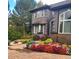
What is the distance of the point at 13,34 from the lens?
253 cm

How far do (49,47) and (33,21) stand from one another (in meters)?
0.38

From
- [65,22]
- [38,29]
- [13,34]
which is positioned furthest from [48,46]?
[13,34]

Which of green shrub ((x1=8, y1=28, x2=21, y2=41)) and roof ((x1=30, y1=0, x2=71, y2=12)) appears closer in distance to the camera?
roof ((x1=30, y1=0, x2=71, y2=12))

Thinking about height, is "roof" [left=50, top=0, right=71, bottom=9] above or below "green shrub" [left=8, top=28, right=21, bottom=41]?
above

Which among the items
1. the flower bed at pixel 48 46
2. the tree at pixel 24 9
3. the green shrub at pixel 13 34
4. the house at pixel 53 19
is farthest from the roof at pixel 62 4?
the green shrub at pixel 13 34

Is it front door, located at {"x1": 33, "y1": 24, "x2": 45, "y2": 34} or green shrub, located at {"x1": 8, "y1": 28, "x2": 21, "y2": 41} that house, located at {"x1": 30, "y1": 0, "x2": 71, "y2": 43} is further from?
green shrub, located at {"x1": 8, "y1": 28, "x2": 21, "y2": 41}

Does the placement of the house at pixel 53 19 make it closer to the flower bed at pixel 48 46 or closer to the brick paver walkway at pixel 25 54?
the flower bed at pixel 48 46

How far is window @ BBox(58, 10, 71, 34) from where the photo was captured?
2303mm

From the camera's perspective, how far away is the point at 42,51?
7.89ft

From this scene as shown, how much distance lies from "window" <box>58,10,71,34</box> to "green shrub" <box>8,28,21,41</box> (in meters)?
0.53

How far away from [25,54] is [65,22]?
62cm

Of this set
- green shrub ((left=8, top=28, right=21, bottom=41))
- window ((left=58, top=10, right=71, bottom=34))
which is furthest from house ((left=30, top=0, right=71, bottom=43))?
green shrub ((left=8, top=28, right=21, bottom=41))

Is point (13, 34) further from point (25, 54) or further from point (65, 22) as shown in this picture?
point (65, 22)
